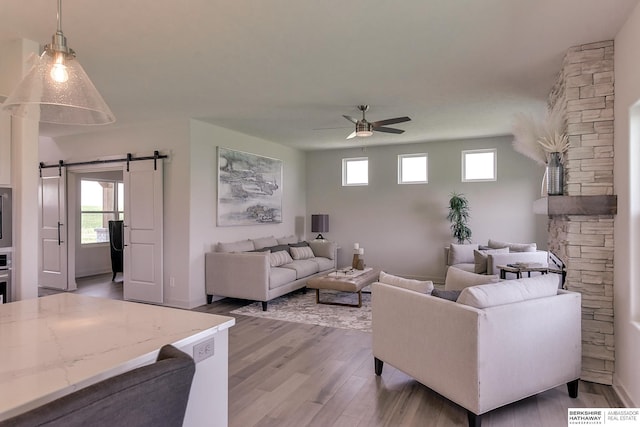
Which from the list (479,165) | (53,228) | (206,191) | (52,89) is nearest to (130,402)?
(52,89)

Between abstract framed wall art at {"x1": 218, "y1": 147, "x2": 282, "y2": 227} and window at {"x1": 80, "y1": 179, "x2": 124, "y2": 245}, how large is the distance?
3809mm

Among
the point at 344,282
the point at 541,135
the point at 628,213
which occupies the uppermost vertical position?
the point at 541,135

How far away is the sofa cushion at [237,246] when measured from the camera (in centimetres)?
571

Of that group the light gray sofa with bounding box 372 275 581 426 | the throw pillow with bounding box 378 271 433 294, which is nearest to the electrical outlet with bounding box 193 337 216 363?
the light gray sofa with bounding box 372 275 581 426

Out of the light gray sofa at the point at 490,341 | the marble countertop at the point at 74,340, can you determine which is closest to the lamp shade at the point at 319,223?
the light gray sofa at the point at 490,341

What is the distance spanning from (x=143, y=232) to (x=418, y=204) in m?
4.88

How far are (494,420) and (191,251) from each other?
13.8 ft

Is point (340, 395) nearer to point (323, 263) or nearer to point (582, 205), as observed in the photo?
point (582, 205)

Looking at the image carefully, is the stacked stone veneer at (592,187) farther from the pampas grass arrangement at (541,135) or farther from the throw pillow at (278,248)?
the throw pillow at (278,248)

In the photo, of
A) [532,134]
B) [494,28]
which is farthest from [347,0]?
[532,134]

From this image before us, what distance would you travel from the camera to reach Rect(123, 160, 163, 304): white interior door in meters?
5.49

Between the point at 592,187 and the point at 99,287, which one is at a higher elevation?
the point at 592,187

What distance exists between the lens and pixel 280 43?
119 inches

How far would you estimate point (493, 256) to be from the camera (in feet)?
15.9
